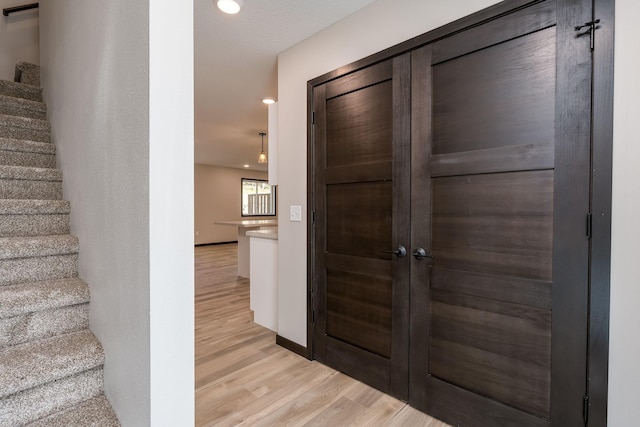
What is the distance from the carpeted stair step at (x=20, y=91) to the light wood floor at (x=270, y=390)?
269 centimetres

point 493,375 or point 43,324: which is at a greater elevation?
point 43,324

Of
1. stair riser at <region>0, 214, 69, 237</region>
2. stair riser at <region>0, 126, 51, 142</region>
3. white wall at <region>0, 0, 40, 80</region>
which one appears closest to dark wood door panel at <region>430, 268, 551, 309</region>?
stair riser at <region>0, 214, 69, 237</region>

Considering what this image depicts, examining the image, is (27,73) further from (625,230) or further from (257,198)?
(257,198)

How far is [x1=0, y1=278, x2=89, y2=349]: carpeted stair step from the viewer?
1259 millimetres

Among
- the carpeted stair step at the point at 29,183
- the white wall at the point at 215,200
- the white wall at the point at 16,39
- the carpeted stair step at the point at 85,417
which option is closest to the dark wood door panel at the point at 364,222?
the carpeted stair step at the point at 85,417

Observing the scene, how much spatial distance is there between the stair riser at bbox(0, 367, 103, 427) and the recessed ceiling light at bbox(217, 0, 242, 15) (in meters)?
2.15

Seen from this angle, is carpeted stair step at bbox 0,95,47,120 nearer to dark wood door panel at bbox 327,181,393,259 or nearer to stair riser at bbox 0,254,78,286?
stair riser at bbox 0,254,78,286

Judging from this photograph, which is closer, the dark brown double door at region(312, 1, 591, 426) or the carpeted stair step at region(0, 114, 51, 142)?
the dark brown double door at region(312, 1, 591, 426)

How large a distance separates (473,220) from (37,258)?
2.30 meters

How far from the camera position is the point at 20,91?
2703 millimetres

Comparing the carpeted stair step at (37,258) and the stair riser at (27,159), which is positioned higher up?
the stair riser at (27,159)

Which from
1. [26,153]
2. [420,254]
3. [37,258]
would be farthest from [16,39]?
[420,254]

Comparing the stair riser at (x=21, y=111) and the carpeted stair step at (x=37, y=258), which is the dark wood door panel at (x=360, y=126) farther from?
the stair riser at (x=21, y=111)

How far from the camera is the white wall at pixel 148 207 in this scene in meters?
0.84
